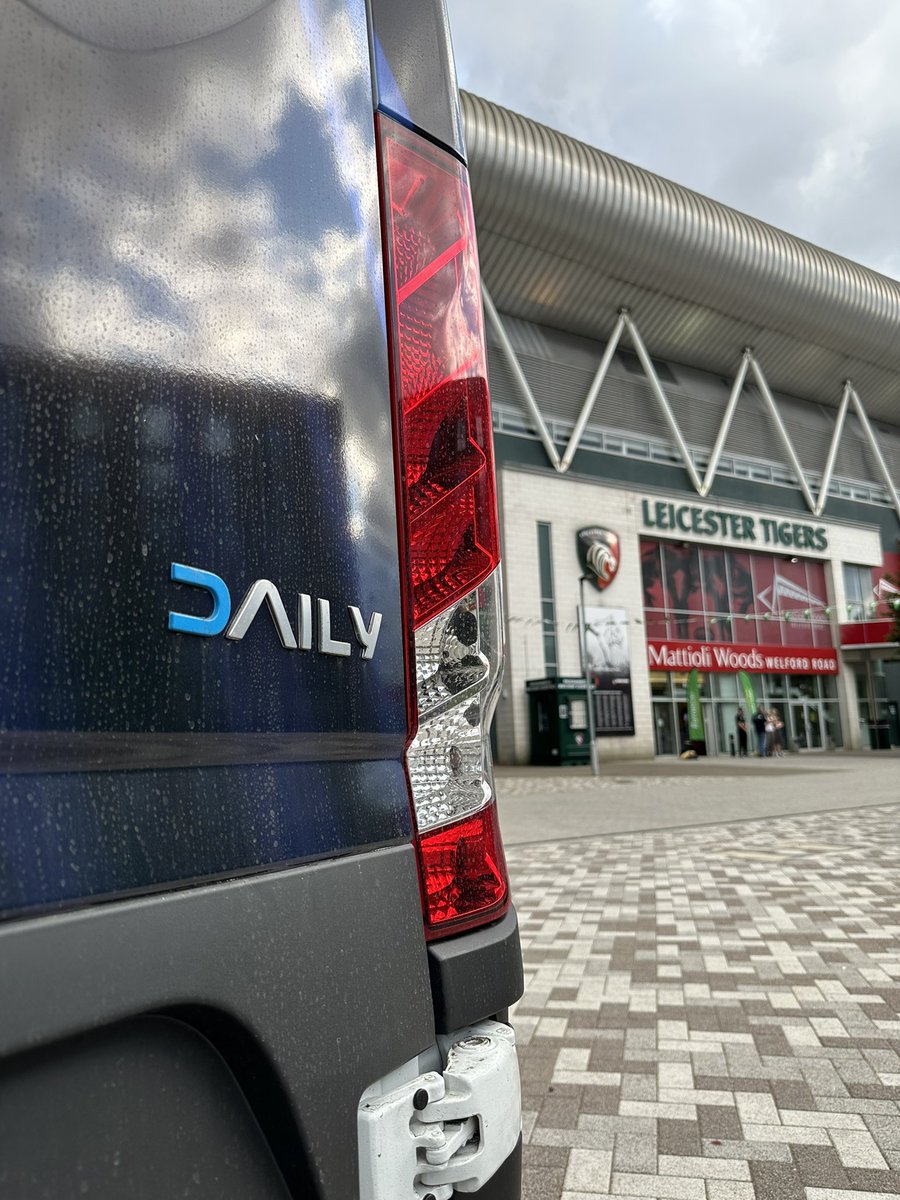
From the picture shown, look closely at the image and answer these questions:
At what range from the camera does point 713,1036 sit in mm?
3309

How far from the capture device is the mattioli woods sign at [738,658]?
2973 centimetres

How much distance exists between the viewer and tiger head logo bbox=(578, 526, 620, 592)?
28.4 meters

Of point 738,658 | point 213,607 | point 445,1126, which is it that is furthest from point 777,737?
point 213,607

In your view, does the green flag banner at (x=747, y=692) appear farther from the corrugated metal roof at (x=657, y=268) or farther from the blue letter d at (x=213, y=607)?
the blue letter d at (x=213, y=607)

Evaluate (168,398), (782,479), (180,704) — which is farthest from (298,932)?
(782,479)

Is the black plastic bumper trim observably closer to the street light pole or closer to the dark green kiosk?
the street light pole

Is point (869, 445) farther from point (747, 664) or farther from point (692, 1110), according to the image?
point (692, 1110)

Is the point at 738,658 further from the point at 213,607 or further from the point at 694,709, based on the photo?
the point at 213,607

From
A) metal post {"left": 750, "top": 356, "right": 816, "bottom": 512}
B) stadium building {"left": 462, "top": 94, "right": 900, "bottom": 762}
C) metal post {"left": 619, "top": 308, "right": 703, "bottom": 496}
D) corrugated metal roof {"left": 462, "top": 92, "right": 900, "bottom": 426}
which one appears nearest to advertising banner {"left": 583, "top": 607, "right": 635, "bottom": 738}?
stadium building {"left": 462, "top": 94, "right": 900, "bottom": 762}

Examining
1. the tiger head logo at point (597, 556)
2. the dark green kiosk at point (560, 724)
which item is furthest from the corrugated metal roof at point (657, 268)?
the dark green kiosk at point (560, 724)

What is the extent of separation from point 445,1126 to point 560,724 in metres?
23.9

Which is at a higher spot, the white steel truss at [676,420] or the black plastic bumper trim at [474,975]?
the white steel truss at [676,420]

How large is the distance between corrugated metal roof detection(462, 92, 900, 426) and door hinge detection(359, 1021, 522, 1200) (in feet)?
82.2

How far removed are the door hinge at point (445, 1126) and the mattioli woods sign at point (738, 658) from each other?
2877 centimetres
